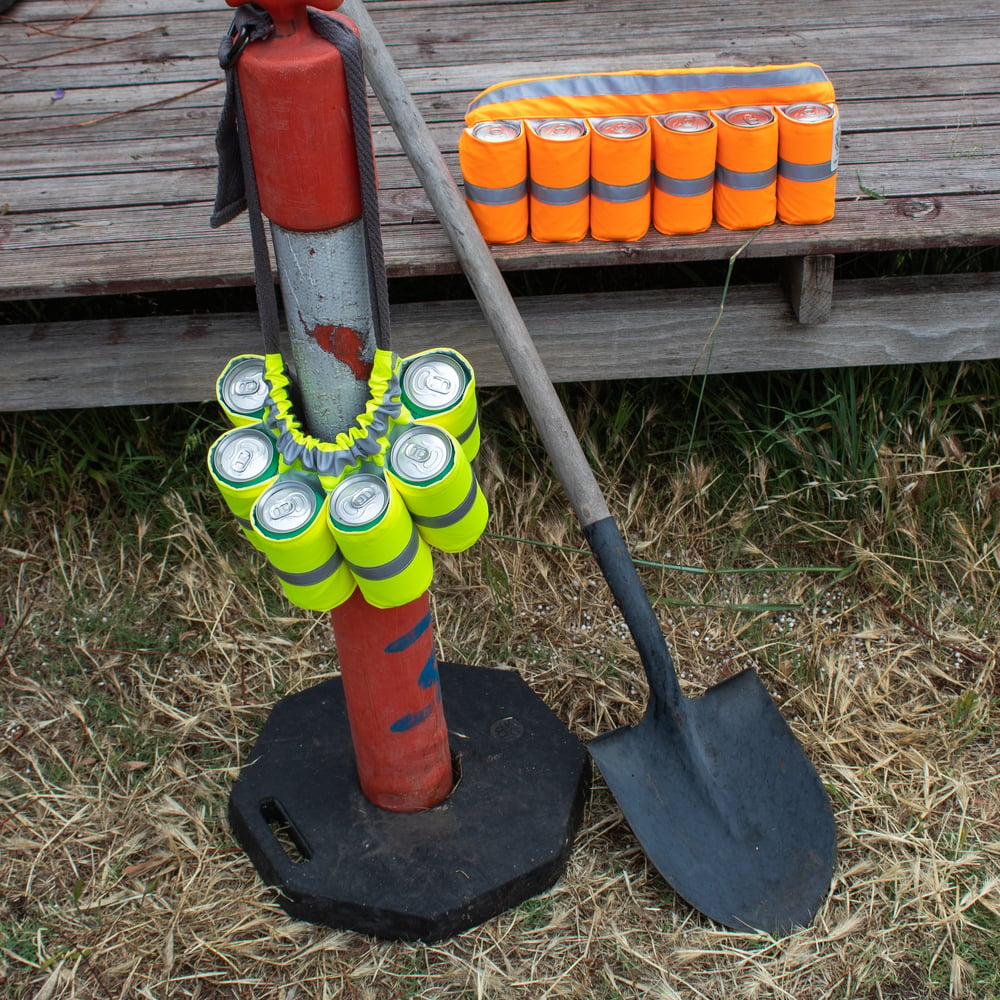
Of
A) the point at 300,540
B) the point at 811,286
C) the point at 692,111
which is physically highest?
the point at 692,111

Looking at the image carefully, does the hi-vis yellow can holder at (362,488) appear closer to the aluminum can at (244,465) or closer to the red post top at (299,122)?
the aluminum can at (244,465)

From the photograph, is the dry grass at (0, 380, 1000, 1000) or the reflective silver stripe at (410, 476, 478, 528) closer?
the reflective silver stripe at (410, 476, 478, 528)

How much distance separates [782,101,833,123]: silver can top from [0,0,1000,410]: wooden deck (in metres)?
0.23

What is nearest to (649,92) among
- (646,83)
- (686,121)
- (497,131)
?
(646,83)

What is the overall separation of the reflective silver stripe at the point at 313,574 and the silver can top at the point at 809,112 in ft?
4.35

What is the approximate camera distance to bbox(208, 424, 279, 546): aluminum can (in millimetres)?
1613

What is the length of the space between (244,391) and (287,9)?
23.2 inches

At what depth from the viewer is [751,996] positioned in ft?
6.35

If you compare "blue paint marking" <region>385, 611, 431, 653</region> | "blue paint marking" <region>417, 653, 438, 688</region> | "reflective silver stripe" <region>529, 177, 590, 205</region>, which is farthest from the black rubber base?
"reflective silver stripe" <region>529, 177, 590, 205</region>

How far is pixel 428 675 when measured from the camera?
196cm

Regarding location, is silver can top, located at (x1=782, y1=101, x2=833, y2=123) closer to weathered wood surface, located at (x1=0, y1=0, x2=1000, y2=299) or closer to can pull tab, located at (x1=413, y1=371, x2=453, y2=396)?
weathered wood surface, located at (x1=0, y1=0, x2=1000, y2=299)

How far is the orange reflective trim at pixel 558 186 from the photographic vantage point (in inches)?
83.4

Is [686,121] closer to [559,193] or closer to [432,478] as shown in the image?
[559,193]

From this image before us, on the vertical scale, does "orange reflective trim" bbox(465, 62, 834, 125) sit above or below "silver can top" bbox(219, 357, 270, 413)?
above
